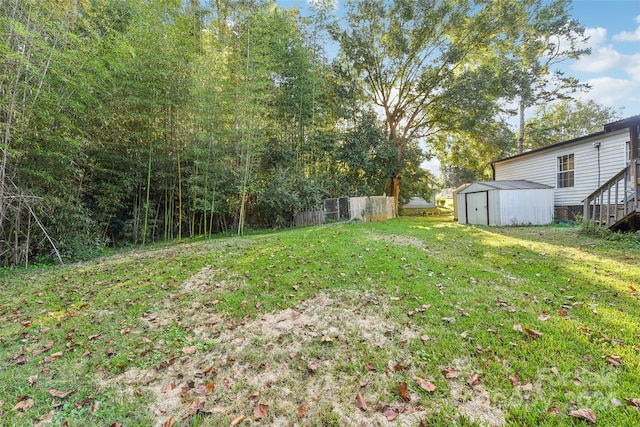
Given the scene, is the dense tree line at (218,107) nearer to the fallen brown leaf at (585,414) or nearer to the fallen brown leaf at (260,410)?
the fallen brown leaf at (260,410)

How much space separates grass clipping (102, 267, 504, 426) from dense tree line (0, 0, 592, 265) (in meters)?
4.39

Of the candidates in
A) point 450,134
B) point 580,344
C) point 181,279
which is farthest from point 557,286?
point 450,134

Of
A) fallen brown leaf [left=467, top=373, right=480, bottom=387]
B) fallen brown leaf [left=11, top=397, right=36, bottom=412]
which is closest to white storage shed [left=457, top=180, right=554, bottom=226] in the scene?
fallen brown leaf [left=467, top=373, right=480, bottom=387]

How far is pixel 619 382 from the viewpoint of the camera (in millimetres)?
1661

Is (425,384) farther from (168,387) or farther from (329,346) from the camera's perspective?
(168,387)

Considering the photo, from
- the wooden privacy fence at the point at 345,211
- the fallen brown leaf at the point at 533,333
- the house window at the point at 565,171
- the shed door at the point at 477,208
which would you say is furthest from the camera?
the wooden privacy fence at the point at 345,211

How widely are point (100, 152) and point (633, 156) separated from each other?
12.2m

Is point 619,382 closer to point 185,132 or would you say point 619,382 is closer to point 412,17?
point 185,132

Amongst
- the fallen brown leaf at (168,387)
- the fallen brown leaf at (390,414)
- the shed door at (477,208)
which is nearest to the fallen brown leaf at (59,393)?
the fallen brown leaf at (168,387)

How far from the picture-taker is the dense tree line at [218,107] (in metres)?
4.71

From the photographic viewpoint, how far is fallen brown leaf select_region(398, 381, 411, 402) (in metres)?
1.67

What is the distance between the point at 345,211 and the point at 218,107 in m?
6.63

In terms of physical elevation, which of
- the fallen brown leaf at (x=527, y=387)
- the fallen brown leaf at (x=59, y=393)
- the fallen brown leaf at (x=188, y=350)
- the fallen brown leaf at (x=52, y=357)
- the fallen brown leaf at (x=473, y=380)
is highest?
the fallen brown leaf at (x=527, y=387)

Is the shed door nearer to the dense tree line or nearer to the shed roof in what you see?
the shed roof
